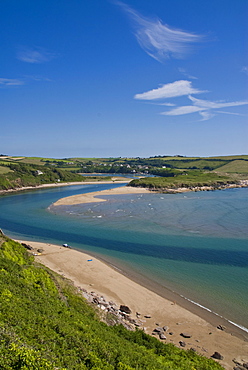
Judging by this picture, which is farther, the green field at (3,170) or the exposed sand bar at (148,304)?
the green field at (3,170)

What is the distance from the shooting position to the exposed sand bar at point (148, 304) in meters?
18.2

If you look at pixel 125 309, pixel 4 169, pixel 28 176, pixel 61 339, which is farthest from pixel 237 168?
pixel 61 339

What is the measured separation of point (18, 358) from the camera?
9.40 meters

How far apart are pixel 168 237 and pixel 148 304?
817 inches

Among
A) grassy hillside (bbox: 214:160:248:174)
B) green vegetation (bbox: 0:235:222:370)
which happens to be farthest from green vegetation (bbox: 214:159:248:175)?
green vegetation (bbox: 0:235:222:370)

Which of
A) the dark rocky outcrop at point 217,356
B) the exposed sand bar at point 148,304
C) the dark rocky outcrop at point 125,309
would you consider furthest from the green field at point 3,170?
the dark rocky outcrop at point 217,356

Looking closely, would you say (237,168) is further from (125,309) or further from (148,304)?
(125,309)

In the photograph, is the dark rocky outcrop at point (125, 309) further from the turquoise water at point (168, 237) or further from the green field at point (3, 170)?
the green field at point (3, 170)

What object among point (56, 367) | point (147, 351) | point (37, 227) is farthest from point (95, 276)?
point (37, 227)

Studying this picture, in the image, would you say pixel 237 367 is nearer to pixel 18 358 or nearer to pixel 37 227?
pixel 18 358

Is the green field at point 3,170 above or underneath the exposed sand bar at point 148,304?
above

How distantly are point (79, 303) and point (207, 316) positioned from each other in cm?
1080

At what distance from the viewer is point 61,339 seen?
12.4 meters

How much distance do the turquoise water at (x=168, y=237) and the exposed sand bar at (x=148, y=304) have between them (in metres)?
2.32
